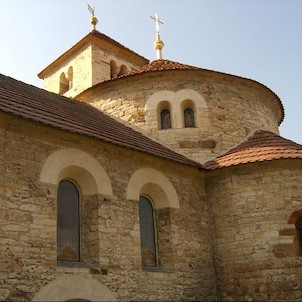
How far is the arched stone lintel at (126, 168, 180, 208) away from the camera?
33.4 feet

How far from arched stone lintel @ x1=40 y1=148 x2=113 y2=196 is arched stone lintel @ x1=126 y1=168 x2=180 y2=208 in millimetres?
969

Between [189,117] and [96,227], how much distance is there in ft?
18.0

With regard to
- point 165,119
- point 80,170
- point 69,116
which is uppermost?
point 165,119

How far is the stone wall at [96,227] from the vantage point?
7566mm

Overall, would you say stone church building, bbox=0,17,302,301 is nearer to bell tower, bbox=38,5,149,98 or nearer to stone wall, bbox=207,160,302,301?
stone wall, bbox=207,160,302,301

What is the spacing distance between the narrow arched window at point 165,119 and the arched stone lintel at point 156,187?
267cm

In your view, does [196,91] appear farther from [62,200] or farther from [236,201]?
[62,200]

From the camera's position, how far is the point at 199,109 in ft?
42.6

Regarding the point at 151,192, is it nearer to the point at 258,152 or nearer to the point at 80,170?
the point at 80,170

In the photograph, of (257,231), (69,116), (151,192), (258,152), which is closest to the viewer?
(69,116)

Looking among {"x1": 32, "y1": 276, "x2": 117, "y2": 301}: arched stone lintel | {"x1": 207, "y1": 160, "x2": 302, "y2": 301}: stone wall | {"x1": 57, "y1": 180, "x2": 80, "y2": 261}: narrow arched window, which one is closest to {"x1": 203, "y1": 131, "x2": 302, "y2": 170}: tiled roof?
{"x1": 207, "y1": 160, "x2": 302, "y2": 301}: stone wall

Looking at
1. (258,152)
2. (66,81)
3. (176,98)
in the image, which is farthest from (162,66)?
(66,81)

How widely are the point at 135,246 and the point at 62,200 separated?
1863 millimetres

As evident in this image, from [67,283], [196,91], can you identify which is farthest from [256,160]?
[67,283]
